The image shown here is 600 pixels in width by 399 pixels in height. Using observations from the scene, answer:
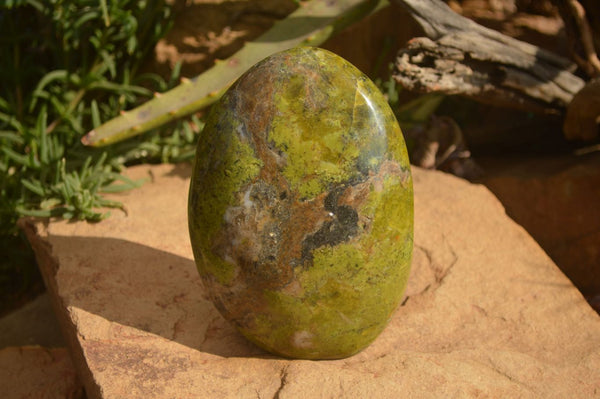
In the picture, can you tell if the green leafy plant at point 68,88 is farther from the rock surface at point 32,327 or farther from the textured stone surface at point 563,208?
the textured stone surface at point 563,208

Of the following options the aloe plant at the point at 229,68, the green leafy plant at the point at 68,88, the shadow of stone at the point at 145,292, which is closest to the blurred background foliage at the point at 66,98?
the green leafy plant at the point at 68,88

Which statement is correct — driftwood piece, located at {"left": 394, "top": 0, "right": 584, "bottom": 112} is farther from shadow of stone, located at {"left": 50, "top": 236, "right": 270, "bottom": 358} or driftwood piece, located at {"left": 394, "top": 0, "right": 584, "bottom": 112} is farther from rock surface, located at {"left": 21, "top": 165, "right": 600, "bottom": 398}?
shadow of stone, located at {"left": 50, "top": 236, "right": 270, "bottom": 358}

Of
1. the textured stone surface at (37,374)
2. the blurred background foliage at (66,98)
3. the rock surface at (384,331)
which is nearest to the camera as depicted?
the rock surface at (384,331)

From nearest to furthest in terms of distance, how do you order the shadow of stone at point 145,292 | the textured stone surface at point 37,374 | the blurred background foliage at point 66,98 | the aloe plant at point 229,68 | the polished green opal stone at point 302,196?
the polished green opal stone at point 302,196 → the shadow of stone at point 145,292 → the textured stone surface at point 37,374 → the aloe plant at point 229,68 → the blurred background foliage at point 66,98

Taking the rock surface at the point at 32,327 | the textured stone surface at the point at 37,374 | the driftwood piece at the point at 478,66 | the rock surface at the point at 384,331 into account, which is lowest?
the rock surface at the point at 32,327

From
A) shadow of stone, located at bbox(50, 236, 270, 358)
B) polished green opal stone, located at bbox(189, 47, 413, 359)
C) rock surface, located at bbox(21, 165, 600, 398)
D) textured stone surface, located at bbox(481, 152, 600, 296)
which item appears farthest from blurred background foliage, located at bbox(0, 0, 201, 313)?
→ textured stone surface, located at bbox(481, 152, 600, 296)

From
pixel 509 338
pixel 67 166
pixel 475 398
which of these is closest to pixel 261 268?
pixel 475 398

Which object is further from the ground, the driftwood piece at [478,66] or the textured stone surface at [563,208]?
the driftwood piece at [478,66]
